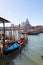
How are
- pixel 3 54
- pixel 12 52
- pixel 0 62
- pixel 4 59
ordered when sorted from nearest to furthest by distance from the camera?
pixel 0 62
pixel 4 59
pixel 3 54
pixel 12 52

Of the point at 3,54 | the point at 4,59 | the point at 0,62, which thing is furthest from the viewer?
the point at 3,54

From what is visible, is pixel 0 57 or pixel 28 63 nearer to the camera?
pixel 28 63

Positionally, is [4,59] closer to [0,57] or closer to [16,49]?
[0,57]

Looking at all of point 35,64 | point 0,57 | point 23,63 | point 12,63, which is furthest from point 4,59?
point 35,64

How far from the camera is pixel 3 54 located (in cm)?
1291

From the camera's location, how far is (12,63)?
1080cm

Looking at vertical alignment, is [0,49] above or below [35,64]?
above

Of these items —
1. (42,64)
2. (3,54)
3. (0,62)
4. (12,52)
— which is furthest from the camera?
(12,52)

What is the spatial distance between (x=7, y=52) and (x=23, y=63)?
9.22 feet

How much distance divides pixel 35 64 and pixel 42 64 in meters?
0.59

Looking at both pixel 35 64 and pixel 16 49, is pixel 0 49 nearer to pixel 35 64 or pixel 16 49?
pixel 16 49

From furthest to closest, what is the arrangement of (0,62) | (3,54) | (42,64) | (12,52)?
(12,52) → (3,54) → (0,62) → (42,64)

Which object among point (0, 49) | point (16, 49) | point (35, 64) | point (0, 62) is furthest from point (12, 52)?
point (35, 64)

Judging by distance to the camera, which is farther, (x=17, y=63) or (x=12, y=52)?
(x=12, y=52)
